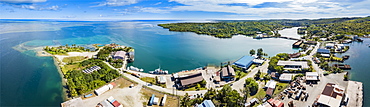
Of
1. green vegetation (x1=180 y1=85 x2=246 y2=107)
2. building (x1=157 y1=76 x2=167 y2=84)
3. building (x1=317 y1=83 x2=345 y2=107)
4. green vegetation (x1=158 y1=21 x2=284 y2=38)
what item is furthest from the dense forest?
green vegetation (x1=180 y1=85 x2=246 y2=107)

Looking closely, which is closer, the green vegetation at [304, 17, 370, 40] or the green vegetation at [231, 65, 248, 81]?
the green vegetation at [231, 65, 248, 81]

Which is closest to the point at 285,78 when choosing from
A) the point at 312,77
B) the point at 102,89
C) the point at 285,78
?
the point at 285,78

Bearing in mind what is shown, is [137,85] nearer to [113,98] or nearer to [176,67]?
[113,98]

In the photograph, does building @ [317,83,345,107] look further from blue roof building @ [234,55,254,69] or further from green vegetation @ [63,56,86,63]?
green vegetation @ [63,56,86,63]

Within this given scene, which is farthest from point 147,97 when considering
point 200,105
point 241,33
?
point 241,33

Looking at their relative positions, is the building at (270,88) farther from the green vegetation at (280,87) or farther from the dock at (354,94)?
the dock at (354,94)
